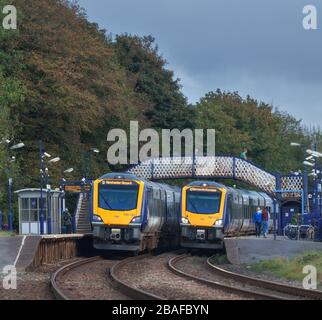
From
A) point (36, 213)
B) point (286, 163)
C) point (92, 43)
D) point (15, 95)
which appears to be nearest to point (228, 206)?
point (36, 213)

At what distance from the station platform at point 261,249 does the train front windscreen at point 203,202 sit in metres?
5.81

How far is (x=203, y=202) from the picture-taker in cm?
3556

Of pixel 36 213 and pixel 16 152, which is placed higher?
pixel 16 152

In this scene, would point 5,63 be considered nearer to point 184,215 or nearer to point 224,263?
point 184,215

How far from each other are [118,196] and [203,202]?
4.53 metres

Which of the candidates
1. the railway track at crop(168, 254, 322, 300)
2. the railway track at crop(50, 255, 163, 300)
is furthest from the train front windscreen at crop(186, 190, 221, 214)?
the railway track at crop(168, 254, 322, 300)

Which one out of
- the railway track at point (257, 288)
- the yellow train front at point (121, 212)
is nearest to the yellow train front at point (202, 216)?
the yellow train front at point (121, 212)

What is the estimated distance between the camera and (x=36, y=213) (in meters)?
40.8

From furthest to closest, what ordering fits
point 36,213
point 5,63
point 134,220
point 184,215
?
point 5,63 < point 36,213 < point 184,215 < point 134,220

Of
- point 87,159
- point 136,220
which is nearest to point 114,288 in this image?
point 136,220

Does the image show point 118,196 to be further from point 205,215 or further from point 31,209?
point 31,209

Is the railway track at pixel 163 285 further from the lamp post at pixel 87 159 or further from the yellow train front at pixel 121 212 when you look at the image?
the lamp post at pixel 87 159

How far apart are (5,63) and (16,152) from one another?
5.28 metres

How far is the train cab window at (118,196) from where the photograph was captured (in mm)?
32344
